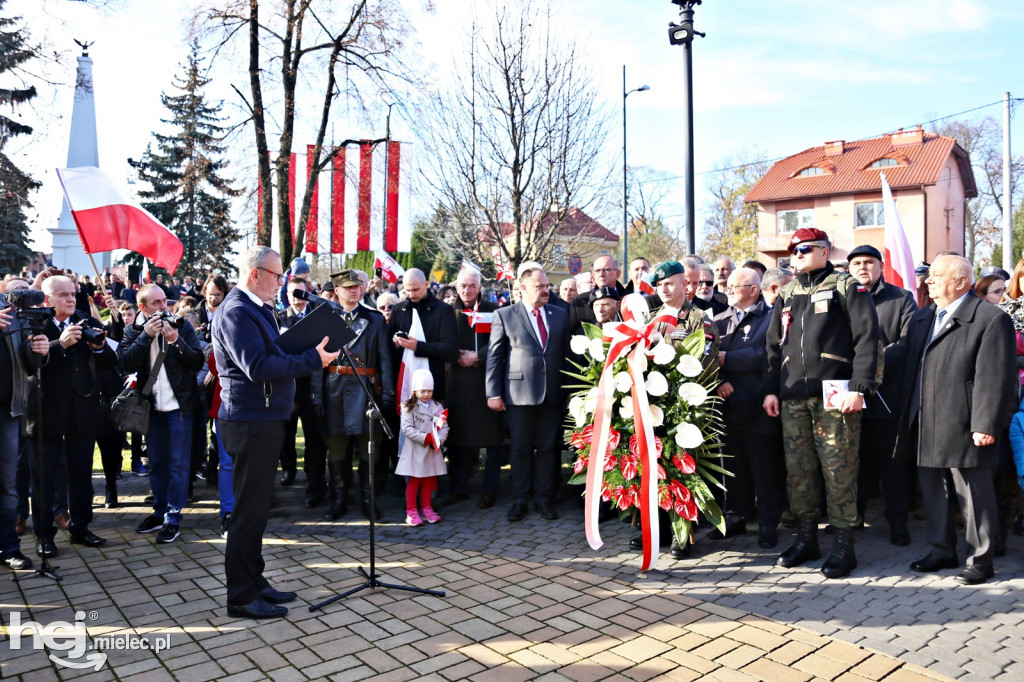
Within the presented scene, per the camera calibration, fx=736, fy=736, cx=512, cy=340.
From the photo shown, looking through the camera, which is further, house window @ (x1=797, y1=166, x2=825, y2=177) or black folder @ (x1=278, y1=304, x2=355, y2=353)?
house window @ (x1=797, y1=166, x2=825, y2=177)

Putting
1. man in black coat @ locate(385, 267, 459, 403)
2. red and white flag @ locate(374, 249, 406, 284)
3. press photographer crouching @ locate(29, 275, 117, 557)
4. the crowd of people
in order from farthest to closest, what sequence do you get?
red and white flag @ locate(374, 249, 406, 284) → man in black coat @ locate(385, 267, 459, 403) → press photographer crouching @ locate(29, 275, 117, 557) → the crowd of people

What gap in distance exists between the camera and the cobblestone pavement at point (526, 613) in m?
3.73

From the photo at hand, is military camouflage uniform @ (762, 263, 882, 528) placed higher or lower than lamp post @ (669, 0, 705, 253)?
lower

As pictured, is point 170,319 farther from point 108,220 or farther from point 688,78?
point 688,78

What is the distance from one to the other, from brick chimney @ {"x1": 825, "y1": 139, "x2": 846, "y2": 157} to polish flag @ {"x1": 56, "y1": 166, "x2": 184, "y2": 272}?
4203 centimetres

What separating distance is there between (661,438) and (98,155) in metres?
33.3

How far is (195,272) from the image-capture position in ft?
124

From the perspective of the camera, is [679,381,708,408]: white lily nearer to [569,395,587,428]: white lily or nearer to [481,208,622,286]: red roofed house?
[569,395,587,428]: white lily

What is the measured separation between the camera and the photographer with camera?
6.23 m

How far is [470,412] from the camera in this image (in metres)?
7.20

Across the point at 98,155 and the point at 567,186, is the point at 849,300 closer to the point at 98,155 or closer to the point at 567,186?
the point at 567,186

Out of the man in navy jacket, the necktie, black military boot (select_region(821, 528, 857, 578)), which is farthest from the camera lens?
the necktie

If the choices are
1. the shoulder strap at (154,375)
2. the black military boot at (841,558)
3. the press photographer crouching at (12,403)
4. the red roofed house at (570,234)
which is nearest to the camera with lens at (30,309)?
the press photographer crouching at (12,403)

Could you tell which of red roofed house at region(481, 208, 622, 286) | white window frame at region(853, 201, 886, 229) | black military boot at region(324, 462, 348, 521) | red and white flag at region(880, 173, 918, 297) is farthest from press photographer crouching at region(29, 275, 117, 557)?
white window frame at region(853, 201, 886, 229)
